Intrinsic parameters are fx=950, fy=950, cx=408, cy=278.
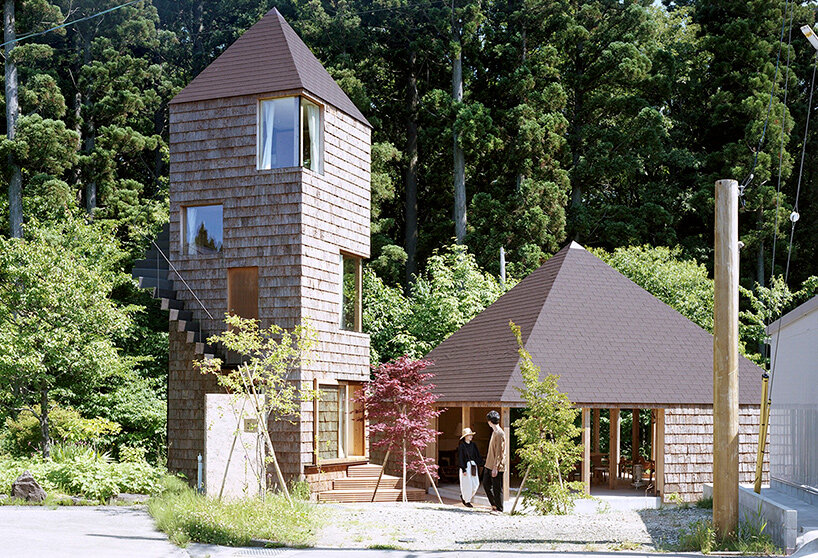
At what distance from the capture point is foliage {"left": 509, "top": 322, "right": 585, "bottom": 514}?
16.5m

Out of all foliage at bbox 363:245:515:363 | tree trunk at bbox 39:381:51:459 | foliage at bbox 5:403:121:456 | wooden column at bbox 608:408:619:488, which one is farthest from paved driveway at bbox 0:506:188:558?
foliage at bbox 363:245:515:363

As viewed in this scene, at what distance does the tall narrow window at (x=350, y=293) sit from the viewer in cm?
2098

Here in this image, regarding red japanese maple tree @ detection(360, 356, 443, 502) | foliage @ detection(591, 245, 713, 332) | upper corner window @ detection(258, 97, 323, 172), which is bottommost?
red japanese maple tree @ detection(360, 356, 443, 502)

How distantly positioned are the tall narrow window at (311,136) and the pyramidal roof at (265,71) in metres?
0.33

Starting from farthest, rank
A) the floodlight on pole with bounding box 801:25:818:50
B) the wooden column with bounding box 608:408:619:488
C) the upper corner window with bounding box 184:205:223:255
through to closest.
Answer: the wooden column with bounding box 608:408:619:488 < the upper corner window with bounding box 184:205:223:255 < the floodlight on pole with bounding box 801:25:818:50

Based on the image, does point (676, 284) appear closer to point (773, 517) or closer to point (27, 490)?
point (773, 517)

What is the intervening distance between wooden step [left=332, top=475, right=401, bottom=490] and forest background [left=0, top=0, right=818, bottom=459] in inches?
342

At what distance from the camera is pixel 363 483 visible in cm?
1992

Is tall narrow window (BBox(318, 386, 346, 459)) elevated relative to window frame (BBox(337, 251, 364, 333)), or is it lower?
lower

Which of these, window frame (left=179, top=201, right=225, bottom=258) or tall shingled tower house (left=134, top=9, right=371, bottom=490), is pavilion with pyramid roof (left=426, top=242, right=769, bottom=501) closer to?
tall shingled tower house (left=134, top=9, right=371, bottom=490)

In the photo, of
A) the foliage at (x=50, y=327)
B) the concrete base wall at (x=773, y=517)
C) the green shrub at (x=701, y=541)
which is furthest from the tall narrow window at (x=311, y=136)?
the green shrub at (x=701, y=541)

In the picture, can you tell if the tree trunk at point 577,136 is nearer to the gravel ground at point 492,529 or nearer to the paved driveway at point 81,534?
the gravel ground at point 492,529

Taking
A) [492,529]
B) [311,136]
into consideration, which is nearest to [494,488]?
[492,529]

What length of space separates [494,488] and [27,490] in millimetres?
8166
